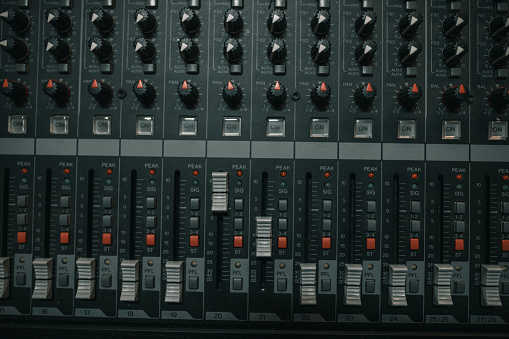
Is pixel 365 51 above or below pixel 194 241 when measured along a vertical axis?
above

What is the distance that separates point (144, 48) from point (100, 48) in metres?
0.23

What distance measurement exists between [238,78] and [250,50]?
16 cm

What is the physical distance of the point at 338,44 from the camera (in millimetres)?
1892

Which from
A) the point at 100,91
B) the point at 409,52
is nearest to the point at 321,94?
the point at 409,52

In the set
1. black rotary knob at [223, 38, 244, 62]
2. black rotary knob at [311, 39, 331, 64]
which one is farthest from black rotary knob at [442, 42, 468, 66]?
black rotary knob at [223, 38, 244, 62]

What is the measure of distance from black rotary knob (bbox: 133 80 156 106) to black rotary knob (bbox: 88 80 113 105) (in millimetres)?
153

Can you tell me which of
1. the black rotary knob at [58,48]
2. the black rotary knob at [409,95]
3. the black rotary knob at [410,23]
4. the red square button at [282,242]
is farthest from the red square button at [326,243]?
the black rotary knob at [58,48]

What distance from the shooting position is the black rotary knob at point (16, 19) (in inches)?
71.9

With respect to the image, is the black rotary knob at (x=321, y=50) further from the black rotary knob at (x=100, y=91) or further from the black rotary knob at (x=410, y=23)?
the black rotary knob at (x=100, y=91)

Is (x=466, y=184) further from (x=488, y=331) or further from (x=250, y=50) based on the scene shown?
(x=250, y=50)

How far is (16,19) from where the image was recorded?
185 cm

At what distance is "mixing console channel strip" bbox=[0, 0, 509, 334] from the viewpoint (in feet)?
6.08

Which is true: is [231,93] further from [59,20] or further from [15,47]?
[15,47]

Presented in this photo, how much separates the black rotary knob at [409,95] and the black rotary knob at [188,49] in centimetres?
109
